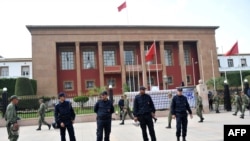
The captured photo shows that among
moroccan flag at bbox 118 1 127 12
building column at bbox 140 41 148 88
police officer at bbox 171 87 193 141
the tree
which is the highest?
moroccan flag at bbox 118 1 127 12

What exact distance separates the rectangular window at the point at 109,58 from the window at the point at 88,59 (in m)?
1.70

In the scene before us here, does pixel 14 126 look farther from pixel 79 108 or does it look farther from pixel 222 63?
pixel 222 63

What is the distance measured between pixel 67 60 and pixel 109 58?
19.4 feet

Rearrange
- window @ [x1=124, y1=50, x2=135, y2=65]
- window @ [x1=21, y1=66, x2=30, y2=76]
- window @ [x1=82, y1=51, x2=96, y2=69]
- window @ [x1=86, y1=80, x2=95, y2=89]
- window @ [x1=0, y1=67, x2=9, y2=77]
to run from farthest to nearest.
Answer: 1. window @ [x1=21, y1=66, x2=30, y2=76]
2. window @ [x1=0, y1=67, x2=9, y2=77]
3. window @ [x1=124, y1=50, x2=135, y2=65]
4. window @ [x1=82, y1=51, x2=96, y2=69]
5. window @ [x1=86, y1=80, x2=95, y2=89]

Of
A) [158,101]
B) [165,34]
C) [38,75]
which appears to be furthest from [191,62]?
[158,101]

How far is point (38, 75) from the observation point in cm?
3669

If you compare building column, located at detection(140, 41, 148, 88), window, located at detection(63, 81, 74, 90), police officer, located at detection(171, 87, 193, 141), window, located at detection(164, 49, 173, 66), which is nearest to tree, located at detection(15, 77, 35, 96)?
window, located at detection(63, 81, 74, 90)

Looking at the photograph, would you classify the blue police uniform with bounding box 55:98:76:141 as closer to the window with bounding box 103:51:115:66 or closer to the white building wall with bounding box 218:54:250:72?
the window with bounding box 103:51:115:66

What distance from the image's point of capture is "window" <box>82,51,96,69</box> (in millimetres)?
40750

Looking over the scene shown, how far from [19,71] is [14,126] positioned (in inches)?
1447

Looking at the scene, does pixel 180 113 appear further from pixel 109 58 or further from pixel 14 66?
pixel 14 66

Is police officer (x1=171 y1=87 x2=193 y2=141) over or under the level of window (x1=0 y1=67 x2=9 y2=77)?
under

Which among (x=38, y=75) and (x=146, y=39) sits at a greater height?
(x=146, y=39)

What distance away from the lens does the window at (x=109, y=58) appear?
41.2 meters
